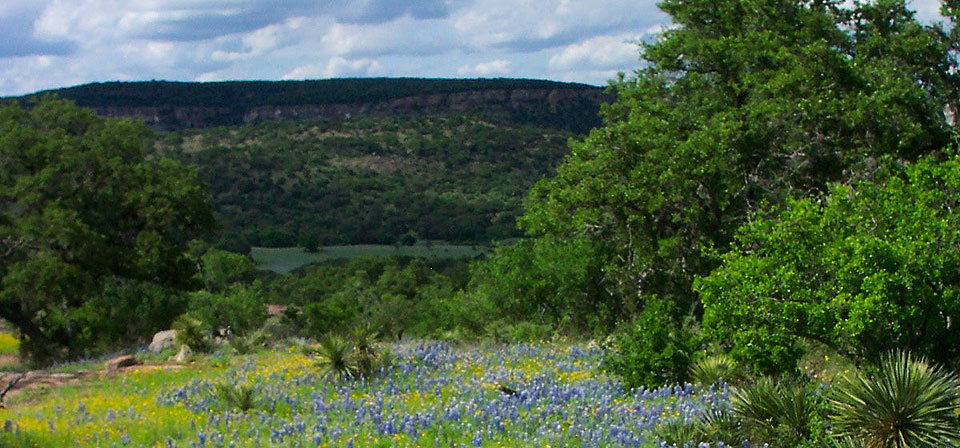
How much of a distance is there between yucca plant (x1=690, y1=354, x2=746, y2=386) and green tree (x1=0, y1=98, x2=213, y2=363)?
16711 millimetres

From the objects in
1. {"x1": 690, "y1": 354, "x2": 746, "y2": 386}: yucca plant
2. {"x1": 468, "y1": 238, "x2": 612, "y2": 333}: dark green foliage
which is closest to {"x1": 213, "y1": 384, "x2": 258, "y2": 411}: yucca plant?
{"x1": 690, "y1": 354, "x2": 746, "y2": 386}: yucca plant

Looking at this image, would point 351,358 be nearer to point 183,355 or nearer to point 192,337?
point 183,355

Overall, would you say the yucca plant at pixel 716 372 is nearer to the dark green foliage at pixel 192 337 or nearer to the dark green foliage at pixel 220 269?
the dark green foliage at pixel 192 337

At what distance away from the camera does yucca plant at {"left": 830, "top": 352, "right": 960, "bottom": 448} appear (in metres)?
7.13

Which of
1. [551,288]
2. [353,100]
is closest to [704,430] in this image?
[551,288]

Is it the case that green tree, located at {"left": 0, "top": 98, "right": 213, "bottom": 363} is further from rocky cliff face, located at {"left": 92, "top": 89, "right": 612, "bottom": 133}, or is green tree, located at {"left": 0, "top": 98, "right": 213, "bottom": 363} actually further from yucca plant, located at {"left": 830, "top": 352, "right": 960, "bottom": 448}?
rocky cliff face, located at {"left": 92, "top": 89, "right": 612, "bottom": 133}

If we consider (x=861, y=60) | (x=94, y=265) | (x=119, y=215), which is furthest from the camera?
(x=119, y=215)

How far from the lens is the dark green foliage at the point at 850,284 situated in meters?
8.30

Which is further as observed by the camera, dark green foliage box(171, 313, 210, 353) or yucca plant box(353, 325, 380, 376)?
dark green foliage box(171, 313, 210, 353)

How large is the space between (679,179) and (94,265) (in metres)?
14.7

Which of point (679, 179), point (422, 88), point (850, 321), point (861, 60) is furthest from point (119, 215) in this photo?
point (422, 88)

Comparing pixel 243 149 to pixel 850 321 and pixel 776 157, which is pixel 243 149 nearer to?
pixel 776 157

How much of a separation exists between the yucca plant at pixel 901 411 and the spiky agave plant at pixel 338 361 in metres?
5.59

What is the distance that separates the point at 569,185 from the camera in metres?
20.9
